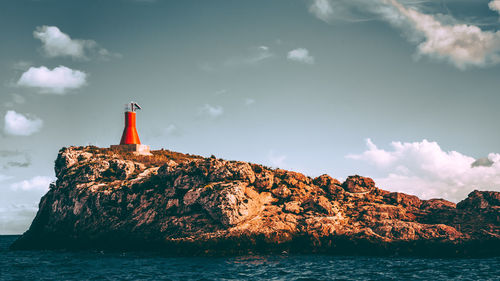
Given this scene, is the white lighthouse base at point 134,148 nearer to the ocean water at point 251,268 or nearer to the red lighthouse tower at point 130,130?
the red lighthouse tower at point 130,130

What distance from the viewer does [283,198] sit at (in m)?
54.9

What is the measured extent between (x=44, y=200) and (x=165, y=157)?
2511 centimetres

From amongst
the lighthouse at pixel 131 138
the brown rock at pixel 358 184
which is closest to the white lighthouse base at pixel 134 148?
the lighthouse at pixel 131 138

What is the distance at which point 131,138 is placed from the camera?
3189 inches

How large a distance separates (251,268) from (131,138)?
55146 mm

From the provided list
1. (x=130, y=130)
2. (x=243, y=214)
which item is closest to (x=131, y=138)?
(x=130, y=130)

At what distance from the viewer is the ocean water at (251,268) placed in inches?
1251

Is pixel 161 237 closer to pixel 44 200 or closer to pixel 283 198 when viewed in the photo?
pixel 283 198

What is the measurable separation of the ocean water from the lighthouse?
37.1 m

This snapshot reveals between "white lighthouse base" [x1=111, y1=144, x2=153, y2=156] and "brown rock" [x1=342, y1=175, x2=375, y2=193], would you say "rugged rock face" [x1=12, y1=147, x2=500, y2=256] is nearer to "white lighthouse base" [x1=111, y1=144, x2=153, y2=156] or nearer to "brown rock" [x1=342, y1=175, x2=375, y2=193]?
"brown rock" [x1=342, y1=175, x2=375, y2=193]

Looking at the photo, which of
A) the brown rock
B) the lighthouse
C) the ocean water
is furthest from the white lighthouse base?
the brown rock

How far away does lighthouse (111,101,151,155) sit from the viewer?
7979 cm

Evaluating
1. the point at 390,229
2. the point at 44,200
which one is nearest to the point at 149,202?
the point at 44,200

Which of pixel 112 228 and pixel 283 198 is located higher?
pixel 283 198
